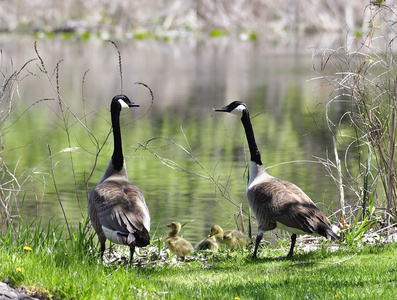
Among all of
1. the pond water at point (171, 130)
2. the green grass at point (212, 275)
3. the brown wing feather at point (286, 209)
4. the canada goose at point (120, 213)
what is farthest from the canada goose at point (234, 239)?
the canada goose at point (120, 213)

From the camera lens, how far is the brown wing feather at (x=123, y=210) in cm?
673

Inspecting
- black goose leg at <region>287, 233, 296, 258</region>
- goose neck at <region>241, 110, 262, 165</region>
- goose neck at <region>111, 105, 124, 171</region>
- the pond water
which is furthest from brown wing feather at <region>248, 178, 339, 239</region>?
goose neck at <region>111, 105, 124, 171</region>

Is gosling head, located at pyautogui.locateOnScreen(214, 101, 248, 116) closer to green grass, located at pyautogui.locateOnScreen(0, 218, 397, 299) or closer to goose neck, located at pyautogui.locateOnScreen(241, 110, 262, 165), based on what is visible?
goose neck, located at pyautogui.locateOnScreen(241, 110, 262, 165)

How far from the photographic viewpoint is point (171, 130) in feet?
61.3

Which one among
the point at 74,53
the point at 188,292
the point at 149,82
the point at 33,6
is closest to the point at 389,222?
the point at 188,292

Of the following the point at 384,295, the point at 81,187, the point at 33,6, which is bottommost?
the point at 81,187

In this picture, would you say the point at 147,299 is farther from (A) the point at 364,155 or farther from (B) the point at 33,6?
(B) the point at 33,6

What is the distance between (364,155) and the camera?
48.5ft

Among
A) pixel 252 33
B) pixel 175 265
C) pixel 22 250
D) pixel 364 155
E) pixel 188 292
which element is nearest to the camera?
pixel 188 292

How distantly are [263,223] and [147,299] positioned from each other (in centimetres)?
208

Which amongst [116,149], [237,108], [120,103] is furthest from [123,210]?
[237,108]

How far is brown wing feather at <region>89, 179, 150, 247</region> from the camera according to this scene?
6734 mm

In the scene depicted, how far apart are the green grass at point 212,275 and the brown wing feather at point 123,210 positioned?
34cm

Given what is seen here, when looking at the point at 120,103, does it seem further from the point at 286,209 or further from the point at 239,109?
the point at 286,209
